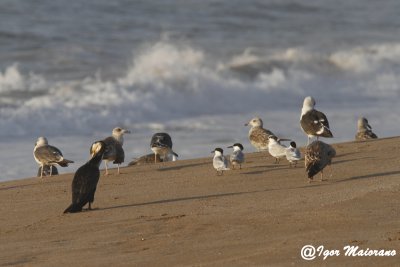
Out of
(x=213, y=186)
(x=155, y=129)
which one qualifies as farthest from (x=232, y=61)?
(x=213, y=186)

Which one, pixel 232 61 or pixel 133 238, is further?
pixel 232 61

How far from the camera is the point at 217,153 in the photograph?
1633cm

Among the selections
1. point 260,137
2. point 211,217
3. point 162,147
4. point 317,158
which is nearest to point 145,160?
point 162,147

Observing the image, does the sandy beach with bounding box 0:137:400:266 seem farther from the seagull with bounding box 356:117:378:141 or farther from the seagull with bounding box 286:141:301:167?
the seagull with bounding box 356:117:378:141

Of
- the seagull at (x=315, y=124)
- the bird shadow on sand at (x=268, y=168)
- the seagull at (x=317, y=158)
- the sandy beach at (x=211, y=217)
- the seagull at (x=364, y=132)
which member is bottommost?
the sandy beach at (x=211, y=217)

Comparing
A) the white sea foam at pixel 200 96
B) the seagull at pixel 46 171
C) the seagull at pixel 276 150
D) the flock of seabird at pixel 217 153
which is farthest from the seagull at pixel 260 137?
the seagull at pixel 46 171

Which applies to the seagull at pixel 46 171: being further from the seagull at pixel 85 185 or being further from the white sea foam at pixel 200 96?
the seagull at pixel 85 185

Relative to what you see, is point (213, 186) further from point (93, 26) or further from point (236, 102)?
point (93, 26)

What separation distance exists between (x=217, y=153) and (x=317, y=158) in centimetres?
216

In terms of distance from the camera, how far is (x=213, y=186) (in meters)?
14.9

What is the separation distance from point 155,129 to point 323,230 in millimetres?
13683

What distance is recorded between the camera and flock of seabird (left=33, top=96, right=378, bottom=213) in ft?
46.0

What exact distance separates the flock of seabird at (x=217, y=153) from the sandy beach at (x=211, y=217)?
22 centimetres

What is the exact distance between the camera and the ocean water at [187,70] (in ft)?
78.2
